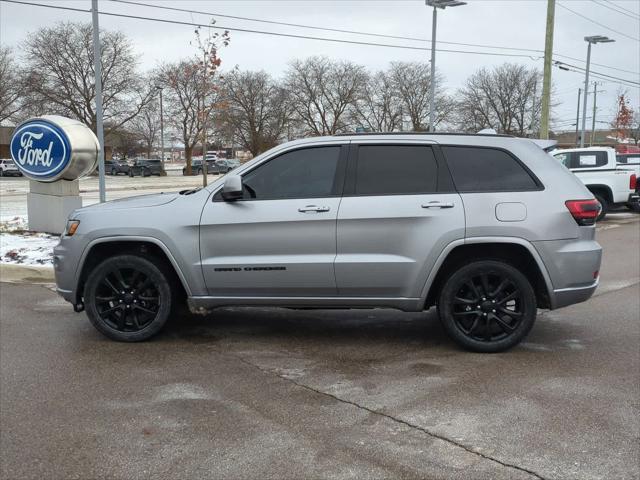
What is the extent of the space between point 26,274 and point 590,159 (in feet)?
46.5

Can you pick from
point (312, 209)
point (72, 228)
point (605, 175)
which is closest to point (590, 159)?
point (605, 175)

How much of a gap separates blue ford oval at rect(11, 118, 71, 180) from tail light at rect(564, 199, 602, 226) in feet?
29.0

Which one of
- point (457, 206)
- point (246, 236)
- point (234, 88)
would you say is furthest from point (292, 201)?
point (234, 88)

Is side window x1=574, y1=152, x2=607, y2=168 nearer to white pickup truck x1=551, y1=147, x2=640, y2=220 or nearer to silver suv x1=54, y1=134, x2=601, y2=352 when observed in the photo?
white pickup truck x1=551, y1=147, x2=640, y2=220

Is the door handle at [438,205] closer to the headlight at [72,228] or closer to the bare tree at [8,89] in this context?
the headlight at [72,228]

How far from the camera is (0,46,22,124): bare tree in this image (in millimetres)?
56938

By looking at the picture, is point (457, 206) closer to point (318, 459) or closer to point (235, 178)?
point (235, 178)

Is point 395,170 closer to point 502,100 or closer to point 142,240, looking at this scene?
point 142,240

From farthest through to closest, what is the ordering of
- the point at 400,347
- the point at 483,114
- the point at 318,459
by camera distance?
the point at 483,114 < the point at 400,347 < the point at 318,459

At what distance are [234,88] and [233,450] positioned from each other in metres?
60.6

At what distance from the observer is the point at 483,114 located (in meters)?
69.9

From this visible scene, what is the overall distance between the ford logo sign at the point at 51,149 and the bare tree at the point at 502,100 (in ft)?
204

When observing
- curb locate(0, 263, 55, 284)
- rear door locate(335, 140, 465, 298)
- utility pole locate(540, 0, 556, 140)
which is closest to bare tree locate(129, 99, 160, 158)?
utility pole locate(540, 0, 556, 140)

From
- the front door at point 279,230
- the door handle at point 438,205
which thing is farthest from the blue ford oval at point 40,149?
the door handle at point 438,205
